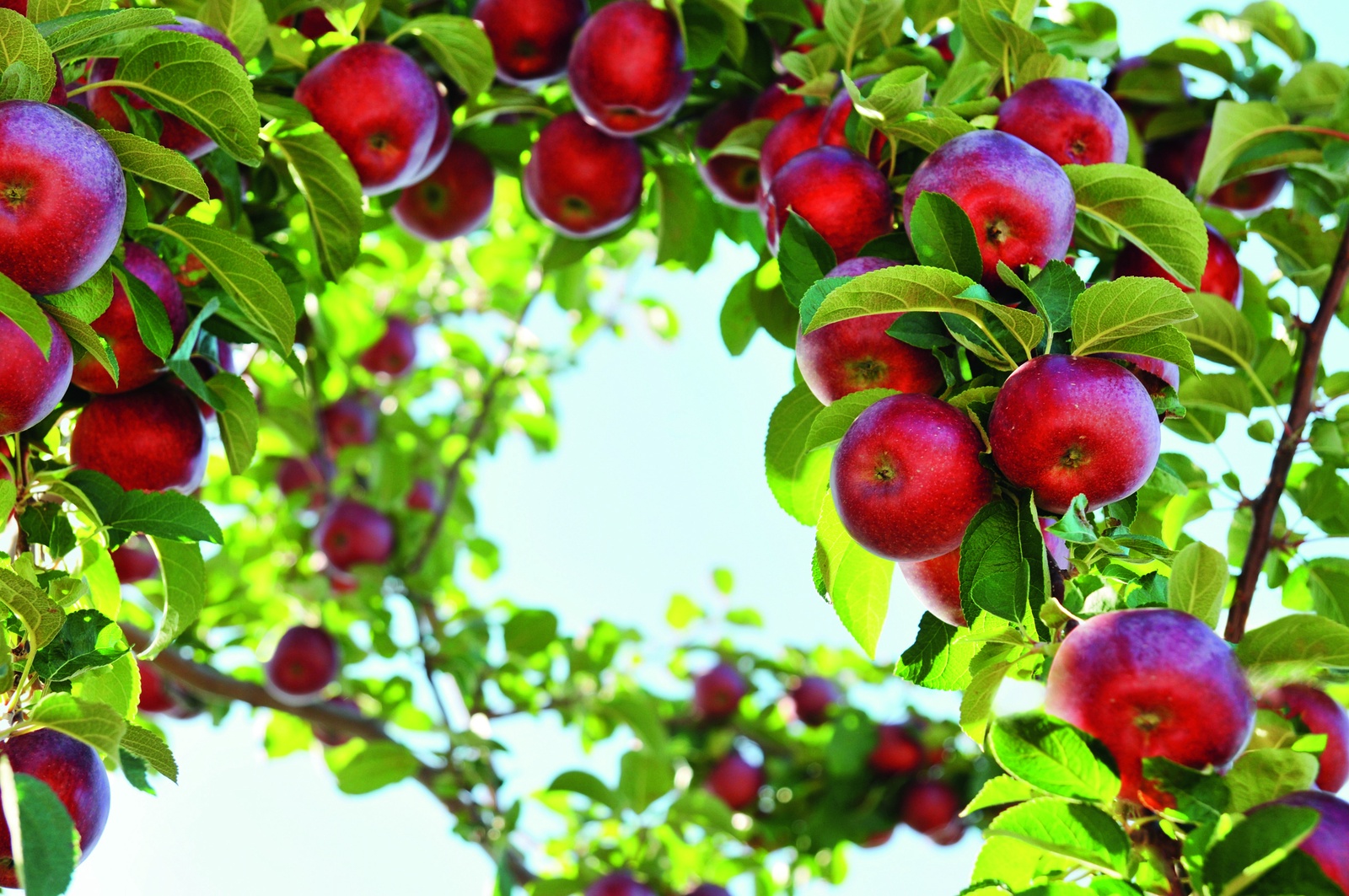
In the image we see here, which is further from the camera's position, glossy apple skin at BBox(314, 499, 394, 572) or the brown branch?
glossy apple skin at BBox(314, 499, 394, 572)

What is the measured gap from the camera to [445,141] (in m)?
1.95

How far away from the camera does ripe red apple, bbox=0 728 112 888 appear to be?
1.04 m

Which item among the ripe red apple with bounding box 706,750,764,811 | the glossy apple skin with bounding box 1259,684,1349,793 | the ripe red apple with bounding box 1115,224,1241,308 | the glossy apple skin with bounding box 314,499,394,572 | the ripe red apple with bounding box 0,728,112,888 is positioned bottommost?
the ripe red apple with bounding box 706,750,764,811

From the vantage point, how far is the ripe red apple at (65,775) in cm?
104

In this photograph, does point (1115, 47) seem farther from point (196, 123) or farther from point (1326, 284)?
point (196, 123)

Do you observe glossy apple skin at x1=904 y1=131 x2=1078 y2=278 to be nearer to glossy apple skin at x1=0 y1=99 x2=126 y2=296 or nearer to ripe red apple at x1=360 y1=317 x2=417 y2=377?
glossy apple skin at x1=0 y1=99 x2=126 y2=296

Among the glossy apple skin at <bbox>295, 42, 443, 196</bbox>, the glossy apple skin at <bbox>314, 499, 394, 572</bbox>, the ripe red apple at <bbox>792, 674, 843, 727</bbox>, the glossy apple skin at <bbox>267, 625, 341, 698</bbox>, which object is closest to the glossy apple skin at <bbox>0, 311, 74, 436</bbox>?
the glossy apple skin at <bbox>295, 42, 443, 196</bbox>

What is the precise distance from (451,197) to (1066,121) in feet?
4.05

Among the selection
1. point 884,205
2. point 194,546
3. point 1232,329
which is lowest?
point 194,546

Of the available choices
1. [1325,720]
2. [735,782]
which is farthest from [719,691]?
[1325,720]

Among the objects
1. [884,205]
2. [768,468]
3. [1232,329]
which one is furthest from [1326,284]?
[768,468]

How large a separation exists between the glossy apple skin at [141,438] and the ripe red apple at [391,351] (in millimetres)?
2785

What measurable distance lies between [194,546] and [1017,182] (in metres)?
1.11

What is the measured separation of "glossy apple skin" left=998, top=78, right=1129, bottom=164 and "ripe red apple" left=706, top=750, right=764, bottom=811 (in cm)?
293
